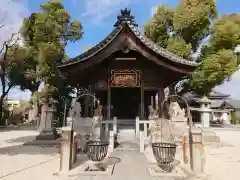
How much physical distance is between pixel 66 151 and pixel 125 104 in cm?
1122

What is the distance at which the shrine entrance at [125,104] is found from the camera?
58.0ft

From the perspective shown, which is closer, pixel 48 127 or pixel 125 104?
pixel 48 127

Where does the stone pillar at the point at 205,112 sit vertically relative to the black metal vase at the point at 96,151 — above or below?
above

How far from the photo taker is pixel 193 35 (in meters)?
24.0

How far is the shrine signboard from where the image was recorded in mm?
13055

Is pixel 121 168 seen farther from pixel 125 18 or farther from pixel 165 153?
pixel 125 18

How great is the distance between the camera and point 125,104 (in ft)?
60.0

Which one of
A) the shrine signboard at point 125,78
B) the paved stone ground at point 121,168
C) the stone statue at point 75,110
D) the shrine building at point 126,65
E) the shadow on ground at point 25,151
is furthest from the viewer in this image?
the shrine signboard at point 125,78

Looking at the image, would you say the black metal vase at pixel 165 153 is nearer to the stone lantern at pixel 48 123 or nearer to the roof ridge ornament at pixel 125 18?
the roof ridge ornament at pixel 125 18

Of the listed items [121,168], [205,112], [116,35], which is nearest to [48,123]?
[116,35]

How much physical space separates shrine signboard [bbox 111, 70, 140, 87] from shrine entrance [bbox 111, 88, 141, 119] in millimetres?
4399

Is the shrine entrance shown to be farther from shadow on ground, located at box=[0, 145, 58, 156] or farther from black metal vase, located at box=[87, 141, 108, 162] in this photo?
black metal vase, located at box=[87, 141, 108, 162]

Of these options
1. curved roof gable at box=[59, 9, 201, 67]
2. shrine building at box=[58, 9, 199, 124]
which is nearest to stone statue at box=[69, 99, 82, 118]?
shrine building at box=[58, 9, 199, 124]

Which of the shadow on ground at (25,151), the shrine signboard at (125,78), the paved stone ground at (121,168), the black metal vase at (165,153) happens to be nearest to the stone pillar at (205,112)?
the paved stone ground at (121,168)
